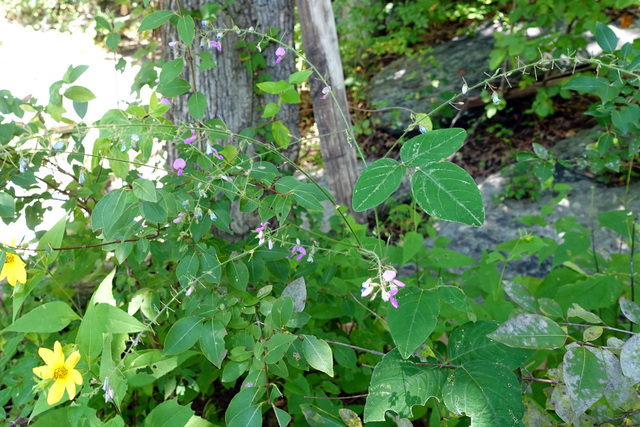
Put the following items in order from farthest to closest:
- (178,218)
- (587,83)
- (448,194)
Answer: (587,83), (178,218), (448,194)

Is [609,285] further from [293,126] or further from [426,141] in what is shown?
[293,126]

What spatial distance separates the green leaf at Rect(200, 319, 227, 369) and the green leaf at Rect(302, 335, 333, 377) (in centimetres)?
18

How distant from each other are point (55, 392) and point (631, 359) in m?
1.13

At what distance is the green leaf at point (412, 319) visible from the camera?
2.93ft

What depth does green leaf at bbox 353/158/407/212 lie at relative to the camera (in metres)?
0.79

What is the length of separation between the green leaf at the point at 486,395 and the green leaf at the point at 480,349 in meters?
0.04

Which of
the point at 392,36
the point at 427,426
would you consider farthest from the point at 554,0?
the point at 427,426

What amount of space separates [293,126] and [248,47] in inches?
18.7

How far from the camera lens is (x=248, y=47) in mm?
2236

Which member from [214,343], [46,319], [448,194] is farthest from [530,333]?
[46,319]

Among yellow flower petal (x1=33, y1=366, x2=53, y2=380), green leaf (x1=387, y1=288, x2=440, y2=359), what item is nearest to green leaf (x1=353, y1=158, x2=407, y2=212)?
green leaf (x1=387, y1=288, x2=440, y2=359)

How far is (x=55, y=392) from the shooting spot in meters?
0.95

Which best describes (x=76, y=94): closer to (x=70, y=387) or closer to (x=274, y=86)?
(x=274, y=86)

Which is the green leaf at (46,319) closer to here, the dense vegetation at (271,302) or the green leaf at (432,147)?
the dense vegetation at (271,302)
